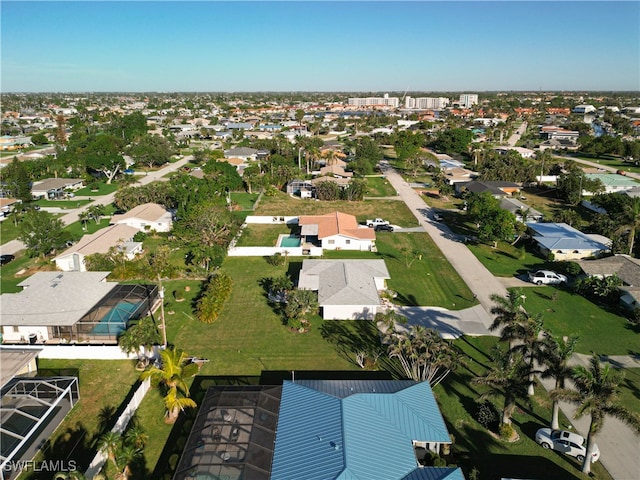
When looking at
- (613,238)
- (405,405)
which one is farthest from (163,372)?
(613,238)

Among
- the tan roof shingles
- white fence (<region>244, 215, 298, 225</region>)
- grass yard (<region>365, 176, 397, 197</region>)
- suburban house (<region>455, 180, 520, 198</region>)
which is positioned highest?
suburban house (<region>455, 180, 520, 198</region>)

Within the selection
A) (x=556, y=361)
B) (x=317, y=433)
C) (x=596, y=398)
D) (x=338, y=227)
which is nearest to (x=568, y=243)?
(x=338, y=227)

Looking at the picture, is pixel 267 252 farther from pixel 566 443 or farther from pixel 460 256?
pixel 566 443

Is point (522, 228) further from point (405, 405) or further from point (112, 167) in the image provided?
point (112, 167)

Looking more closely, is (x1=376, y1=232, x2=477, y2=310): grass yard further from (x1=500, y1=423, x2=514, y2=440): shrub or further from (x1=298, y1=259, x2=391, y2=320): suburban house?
(x1=500, y1=423, x2=514, y2=440): shrub

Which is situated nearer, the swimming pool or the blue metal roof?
the blue metal roof

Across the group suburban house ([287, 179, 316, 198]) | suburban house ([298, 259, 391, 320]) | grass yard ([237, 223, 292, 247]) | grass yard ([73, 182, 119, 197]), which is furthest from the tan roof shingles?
grass yard ([73, 182, 119, 197])

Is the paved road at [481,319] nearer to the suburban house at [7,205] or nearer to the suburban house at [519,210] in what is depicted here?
the suburban house at [519,210]
